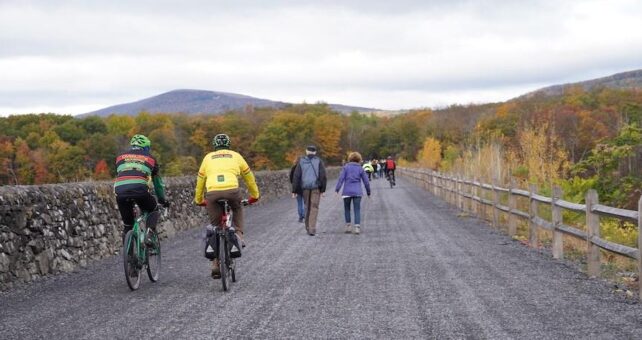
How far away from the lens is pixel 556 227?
10961mm

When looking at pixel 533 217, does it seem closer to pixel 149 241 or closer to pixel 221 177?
pixel 221 177

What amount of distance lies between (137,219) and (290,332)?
3.16m

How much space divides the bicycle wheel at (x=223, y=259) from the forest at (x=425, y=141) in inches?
230

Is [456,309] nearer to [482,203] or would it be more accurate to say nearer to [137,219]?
[137,219]

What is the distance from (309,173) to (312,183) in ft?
0.86

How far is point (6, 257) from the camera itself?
8750 millimetres

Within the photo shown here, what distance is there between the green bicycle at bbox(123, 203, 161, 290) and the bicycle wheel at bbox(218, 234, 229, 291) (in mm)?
941

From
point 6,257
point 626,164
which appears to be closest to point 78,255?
point 6,257

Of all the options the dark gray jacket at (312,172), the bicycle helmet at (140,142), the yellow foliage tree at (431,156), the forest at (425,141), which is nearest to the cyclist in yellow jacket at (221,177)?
the bicycle helmet at (140,142)

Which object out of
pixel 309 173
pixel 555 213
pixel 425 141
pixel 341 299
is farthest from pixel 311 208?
pixel 425 141

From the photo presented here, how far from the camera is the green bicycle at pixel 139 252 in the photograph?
27.0 ft

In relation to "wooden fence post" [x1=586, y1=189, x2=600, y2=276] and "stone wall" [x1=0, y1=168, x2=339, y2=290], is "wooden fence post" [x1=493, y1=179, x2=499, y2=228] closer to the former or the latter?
"wooden fence post" [x1=586, y1=189, x2=600, y2=276]

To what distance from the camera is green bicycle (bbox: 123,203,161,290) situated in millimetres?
8234

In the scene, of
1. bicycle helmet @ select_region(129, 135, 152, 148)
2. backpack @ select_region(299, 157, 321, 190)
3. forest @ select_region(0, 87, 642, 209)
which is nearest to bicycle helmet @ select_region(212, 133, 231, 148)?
bicycle helmet @ select_region(129, 135, 152, 148)
